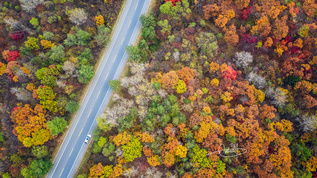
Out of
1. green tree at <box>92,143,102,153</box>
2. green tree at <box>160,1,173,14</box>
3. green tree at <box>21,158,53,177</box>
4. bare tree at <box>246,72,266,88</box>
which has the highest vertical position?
green tree at <box>160,1,173,14</box>

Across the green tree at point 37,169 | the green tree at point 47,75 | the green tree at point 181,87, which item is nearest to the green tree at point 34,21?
the green tree at point 47,75

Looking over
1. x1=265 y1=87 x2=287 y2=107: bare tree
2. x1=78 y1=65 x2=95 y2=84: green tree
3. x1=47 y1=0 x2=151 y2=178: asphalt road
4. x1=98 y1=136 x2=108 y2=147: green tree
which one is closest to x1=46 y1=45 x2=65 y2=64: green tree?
x1=78 y1=65 x2=95 y2=84: green tree

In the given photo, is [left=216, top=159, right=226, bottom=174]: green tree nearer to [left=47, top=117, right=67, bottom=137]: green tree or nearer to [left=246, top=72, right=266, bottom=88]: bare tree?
[left=246, top=72, right=266, bottom=88]: bare tree

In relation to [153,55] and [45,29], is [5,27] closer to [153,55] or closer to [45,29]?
[45,29]

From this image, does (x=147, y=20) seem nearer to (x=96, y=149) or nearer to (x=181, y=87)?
(x=181, y=87)

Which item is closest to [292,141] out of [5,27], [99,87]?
[99,87]

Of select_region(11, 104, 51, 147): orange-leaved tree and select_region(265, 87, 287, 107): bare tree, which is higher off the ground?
select_region(265, 87, 287, 107): bare tree

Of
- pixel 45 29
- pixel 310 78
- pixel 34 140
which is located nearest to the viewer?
pixel 34 140
